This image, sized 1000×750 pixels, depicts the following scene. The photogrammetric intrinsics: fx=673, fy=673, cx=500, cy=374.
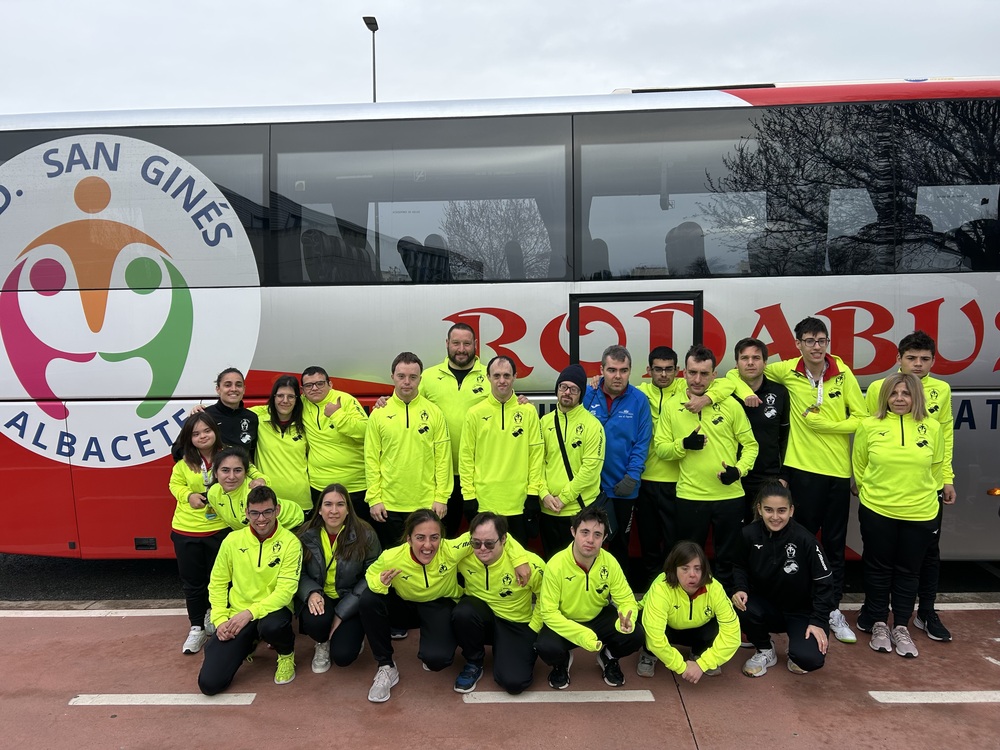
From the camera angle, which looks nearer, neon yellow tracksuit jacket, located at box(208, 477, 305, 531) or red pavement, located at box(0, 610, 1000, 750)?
red pavement, located at box(0, 610, 1000, 750)

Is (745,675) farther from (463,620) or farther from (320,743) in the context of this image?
(320,743)

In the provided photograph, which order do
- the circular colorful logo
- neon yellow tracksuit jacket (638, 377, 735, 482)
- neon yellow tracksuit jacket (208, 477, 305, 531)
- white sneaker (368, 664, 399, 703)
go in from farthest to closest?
the circular colorful logo < neon yellow tracksuit jacket (638, 377, 735, 482) < neon yellow tracksuit jacket (208, 477, 305, 531) < white sneaker (368, 664, 399, 703)

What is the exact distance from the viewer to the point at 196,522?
4.40 metres

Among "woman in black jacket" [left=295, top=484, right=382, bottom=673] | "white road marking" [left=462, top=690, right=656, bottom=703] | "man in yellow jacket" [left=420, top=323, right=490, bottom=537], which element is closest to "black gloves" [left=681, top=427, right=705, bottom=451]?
"man in yellow jacket" [left=420, top=323, right=490, bottom=537]

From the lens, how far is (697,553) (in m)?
3.70

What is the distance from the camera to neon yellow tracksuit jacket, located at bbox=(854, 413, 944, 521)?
4051mm

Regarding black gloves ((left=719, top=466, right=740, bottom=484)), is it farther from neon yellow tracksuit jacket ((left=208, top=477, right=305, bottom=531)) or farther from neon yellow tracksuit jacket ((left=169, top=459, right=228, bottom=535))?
neon yellow tracksuit jacket ((left=169, top=459, right=228, bottom=535))

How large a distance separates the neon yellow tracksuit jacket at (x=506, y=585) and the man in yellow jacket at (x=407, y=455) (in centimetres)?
55

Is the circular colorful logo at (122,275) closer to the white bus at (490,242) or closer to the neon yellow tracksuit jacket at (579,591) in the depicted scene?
the white bus at (490,242)

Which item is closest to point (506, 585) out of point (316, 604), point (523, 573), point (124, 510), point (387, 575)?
point (523, 573)

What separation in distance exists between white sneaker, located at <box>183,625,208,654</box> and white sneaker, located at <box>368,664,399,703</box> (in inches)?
49.8

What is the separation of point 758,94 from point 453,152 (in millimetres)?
2228

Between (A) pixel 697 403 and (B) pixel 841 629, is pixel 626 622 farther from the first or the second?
(B) pixel 841 629

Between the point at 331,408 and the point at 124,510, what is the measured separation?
6.75ft
